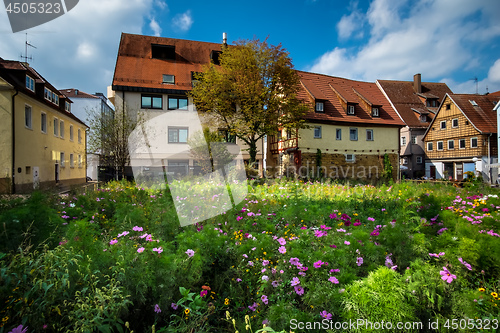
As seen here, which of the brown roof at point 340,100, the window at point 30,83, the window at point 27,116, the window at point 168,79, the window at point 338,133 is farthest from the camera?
the window at point 338,133

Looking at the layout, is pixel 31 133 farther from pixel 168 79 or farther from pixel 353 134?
pixel 353 134

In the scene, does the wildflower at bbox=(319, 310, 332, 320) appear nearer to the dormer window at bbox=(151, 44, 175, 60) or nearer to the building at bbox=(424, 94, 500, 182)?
the dormer window at bbox=(151, 44, 175, 60)

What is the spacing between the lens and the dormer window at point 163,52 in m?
26.8

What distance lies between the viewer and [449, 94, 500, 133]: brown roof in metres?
31.2

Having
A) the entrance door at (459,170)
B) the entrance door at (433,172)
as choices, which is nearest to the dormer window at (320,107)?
the entrance door at (459,170)

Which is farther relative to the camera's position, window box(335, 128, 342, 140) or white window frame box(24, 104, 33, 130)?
window box(335, 128, 342, 140)

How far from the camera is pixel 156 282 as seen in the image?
2.53 metres

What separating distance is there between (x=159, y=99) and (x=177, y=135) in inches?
135

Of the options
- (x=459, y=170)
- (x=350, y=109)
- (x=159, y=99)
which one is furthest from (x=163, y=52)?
(x=459, y=170)

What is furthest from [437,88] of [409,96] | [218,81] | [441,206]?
[441,206]

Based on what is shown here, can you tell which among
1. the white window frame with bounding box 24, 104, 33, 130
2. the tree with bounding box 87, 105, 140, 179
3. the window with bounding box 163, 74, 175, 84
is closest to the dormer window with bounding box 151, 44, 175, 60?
the window with bounding box 163, 74, 175, 84

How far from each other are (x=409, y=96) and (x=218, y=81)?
104 feet

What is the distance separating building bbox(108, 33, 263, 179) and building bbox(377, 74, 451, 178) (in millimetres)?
24225

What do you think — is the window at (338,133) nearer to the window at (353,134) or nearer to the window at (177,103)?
the window at (353,134)
